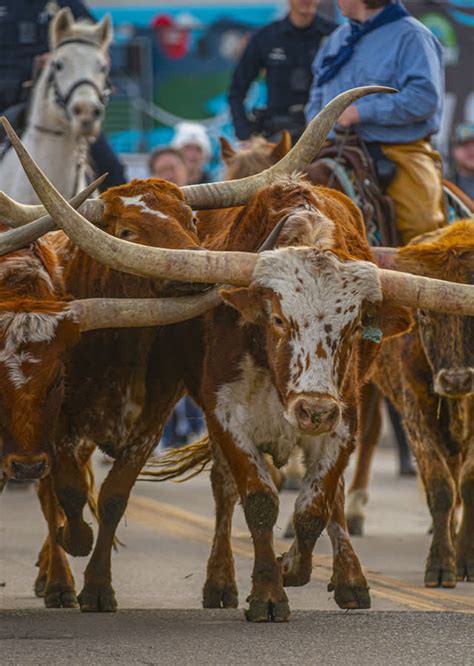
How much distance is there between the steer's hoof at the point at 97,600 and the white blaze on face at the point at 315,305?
1.41 meters

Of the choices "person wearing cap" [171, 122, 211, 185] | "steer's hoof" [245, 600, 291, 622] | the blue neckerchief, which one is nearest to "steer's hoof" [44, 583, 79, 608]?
"steer's hoof" [245, 600, 291, 622]

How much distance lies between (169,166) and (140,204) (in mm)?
8037

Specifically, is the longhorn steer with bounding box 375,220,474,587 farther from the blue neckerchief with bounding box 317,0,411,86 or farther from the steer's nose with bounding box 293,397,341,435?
the blue neckerchief with bounding box 317,0,411,86

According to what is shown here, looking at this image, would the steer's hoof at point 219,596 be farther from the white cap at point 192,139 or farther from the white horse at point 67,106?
the white cap at point 192,139

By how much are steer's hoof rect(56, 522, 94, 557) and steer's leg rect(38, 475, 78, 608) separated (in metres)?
0.28

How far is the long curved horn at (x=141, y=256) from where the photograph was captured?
8352 millimetres

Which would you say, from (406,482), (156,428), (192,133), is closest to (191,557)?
(156,428)

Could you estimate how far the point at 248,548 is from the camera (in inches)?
447

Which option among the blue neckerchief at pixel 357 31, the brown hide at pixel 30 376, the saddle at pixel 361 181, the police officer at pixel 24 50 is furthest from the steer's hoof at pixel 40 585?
the police officer at pixel 24 50

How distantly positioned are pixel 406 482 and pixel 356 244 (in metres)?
7.92

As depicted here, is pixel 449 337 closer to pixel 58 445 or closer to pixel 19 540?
pixel 58 445

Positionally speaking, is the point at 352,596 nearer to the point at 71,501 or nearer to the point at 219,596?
the point at 219,596

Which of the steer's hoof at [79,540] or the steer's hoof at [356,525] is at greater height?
the steer's hoof at [79,540]

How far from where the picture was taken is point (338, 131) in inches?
469
